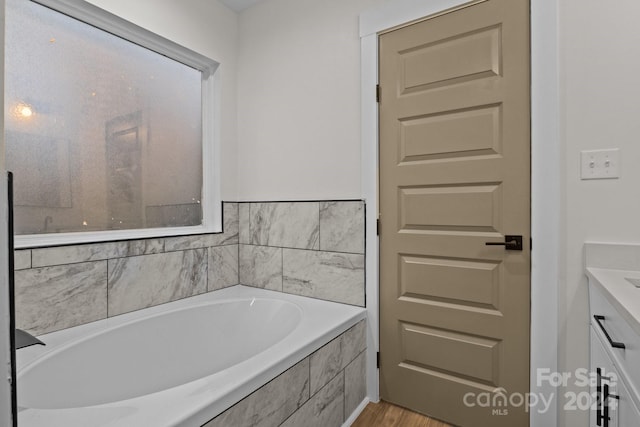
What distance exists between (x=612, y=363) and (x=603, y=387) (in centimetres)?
16

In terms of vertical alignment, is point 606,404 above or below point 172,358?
above

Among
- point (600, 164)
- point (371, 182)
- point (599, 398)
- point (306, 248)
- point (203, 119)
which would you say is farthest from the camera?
point (203, 119)

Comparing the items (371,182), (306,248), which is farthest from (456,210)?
(306,248)

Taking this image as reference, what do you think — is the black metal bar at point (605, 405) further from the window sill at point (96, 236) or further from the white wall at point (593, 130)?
the window sill at point (96, 236)

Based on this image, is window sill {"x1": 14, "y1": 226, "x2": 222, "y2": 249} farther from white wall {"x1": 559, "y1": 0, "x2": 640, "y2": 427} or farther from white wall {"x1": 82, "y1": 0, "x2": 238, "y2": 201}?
white wall {"x1": 559, "y1": 0, "x2": 640, "y2": 427}

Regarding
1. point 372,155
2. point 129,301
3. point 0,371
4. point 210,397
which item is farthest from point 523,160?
point 129,301

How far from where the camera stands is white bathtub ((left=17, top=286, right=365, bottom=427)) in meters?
0.96

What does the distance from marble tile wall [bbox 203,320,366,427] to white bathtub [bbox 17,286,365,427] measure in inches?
1.7

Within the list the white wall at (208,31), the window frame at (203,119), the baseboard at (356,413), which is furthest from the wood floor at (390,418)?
the white wall at (208,31)

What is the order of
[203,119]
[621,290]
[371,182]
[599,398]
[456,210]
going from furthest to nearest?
1. [203,119]
2. [371,182]
3. [456,210]
4. [599,398]
5. [621,290]

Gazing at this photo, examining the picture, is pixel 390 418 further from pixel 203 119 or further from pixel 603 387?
pixel 203 119

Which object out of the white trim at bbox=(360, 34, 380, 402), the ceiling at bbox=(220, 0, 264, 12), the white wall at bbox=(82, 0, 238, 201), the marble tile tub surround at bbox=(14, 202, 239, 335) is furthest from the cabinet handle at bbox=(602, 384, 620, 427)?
the ceiling at bbox=(220, 0, 264, 12)

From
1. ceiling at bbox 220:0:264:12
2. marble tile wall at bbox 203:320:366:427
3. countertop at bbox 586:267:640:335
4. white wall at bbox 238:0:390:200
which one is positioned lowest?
marble tile wall at bbox 203:320:366:427

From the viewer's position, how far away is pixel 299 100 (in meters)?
2.25
